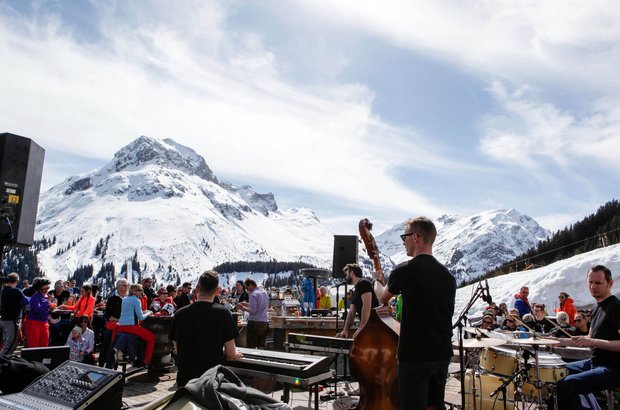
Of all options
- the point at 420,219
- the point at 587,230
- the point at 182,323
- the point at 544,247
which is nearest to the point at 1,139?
the point at 182,323

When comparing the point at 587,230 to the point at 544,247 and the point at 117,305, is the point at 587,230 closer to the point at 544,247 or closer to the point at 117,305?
the point at 544,247

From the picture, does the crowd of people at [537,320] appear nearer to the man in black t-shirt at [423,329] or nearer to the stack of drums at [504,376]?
the stack of drums at [504,376]

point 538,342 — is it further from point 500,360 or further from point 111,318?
point 111,318

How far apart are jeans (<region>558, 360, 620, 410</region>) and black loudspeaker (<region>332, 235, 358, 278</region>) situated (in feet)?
20.4

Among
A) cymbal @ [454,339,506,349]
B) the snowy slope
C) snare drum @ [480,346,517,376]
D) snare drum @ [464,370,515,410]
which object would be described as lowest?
snare drum @ [464,370,515,410]

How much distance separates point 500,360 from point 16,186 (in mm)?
6212

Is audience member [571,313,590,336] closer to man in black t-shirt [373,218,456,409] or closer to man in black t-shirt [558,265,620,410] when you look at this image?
man in black t-shirt [558,265,620,410]

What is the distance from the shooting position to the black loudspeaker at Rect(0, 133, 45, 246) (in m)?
4.71

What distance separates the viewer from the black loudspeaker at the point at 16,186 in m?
4.71

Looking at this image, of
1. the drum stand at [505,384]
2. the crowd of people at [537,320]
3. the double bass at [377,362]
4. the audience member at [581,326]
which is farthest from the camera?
the crowd of people at [537,320]

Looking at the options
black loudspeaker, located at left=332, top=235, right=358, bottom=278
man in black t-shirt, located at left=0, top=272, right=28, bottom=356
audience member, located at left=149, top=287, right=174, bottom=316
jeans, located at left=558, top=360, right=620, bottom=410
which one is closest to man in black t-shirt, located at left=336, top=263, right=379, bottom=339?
jeans, located at left=558, top=360, right=620, bottom=410

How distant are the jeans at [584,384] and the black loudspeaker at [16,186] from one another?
18.9ft

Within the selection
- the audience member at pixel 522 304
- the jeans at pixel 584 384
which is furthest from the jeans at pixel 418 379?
the audience member at pixel 522 304

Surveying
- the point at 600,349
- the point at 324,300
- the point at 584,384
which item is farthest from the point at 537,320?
the point at 324,300
